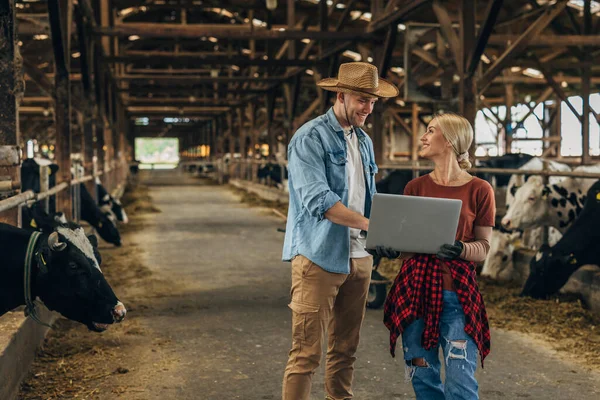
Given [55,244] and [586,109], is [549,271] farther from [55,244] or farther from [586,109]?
[586,109]

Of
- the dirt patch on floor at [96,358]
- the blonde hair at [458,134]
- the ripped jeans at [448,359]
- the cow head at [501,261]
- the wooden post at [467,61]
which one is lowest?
the dirt patch on floor at [96,358]

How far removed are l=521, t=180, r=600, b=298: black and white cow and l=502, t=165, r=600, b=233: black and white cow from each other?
1342mm

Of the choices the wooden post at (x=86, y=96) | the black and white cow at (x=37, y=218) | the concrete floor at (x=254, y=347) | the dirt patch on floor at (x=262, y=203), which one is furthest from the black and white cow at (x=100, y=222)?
the dirt patch on floor at (x=262, y=203)

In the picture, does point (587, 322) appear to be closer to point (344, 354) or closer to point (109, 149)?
point (344, 354)

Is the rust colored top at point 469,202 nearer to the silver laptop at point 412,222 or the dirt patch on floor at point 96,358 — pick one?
the silver laptop at point 412,222

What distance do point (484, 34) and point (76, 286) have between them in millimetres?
5763

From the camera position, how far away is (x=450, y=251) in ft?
10.4

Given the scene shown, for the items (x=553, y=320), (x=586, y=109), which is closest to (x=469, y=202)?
(x=553, y=320)

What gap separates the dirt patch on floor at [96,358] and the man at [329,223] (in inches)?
63.7

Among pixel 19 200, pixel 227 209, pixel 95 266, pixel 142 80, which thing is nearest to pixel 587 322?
pixel 95 266

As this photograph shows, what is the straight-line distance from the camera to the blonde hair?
129 inches

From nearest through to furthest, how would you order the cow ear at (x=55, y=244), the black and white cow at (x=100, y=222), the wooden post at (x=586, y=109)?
the cow ear at (x=55, y=244)
the black and white cow at (x=100, y=222)
the wooden post at (x=586, y=109)

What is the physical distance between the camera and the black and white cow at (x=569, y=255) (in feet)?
23.5

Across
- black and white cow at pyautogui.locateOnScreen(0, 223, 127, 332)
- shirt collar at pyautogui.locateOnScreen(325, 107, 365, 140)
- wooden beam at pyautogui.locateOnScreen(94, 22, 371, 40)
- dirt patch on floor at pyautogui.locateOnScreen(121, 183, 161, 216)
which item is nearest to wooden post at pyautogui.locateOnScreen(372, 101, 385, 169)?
wooden beam at pyautogui.locateOnScreen(94, 22, 371, 40)
